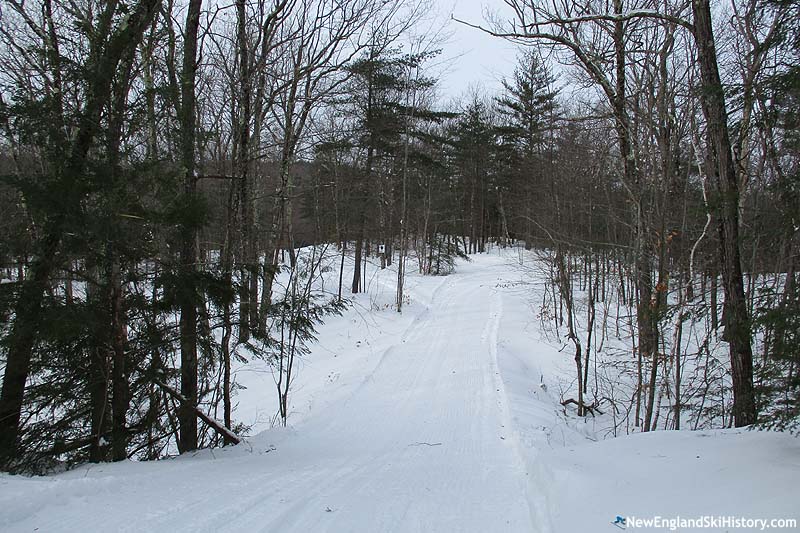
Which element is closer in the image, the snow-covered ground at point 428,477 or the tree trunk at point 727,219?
the snow-covered ground at point 428,477

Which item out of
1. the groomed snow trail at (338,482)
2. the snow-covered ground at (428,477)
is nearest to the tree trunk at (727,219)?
the snow-covered ground at (428,477)

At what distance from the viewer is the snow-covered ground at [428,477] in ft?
10.1

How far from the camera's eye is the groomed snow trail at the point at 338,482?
3.13 metres

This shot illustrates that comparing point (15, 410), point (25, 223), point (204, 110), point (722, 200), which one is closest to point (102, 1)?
point (25, 223)

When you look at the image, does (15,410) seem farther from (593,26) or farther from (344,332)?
(344,332)

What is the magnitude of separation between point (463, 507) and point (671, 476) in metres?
1.73

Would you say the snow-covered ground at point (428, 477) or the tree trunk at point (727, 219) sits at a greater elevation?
the tree trunk at point (727, 219)

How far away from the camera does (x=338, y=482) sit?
162 inches

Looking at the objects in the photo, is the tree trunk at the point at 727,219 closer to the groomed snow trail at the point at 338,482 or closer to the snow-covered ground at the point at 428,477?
the snow-covered ground at the point at 428,477

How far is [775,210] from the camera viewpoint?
4434mm

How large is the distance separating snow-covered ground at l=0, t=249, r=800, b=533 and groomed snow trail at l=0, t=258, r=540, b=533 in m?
0.02

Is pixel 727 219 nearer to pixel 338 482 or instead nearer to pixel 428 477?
pixel 428 477

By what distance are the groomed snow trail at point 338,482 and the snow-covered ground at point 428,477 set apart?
0.05 ft

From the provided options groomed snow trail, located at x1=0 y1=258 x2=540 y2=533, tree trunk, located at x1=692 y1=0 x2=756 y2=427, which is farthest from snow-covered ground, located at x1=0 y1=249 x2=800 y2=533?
tree trunk, located at x1=692 y1=0 x2=756 y2=427
